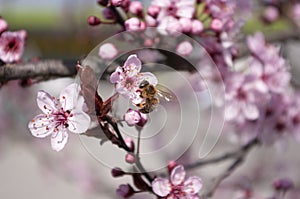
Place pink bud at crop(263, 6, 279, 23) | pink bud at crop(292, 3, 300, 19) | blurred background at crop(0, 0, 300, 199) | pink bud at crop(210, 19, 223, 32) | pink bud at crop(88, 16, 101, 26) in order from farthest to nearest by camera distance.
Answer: blurred background at crop(0, 0, 300, 199)
pink bud at crop(292, 3, 300, 19)
pink bud at crop(263, 6, 279, 23)
pink bud at crop(210, 19, 223, 32)
pink bud at crop(88, 16, 101, 26)

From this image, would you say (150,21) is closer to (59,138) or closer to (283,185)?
(59,138)

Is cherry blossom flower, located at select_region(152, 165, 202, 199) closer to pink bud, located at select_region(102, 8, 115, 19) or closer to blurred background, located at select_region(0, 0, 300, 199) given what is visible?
pink bud, located at select_region(102, 8, 115, 19)

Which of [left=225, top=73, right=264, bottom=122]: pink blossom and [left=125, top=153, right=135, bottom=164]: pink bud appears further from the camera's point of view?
[left=225, top=73, right=264, bottom=122]: pink blossom

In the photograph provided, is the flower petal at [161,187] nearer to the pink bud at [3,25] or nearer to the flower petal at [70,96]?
the flower petal at [70,96]

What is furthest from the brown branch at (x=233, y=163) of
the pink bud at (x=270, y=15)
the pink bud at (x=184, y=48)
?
the pink bud at (x=270, y=15)

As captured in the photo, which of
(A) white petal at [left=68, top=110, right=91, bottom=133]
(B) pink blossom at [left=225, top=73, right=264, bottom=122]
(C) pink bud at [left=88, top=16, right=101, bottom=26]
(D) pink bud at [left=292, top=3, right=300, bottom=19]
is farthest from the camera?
(D) pink bud at [left=292, top=3, right=300, bottom=19]

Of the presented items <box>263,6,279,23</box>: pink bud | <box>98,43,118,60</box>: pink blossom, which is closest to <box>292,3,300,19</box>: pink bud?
<box>263,6,279,23</box>: pink bud

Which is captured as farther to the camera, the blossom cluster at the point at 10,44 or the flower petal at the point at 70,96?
the blossom cluster at the point at 10,44
